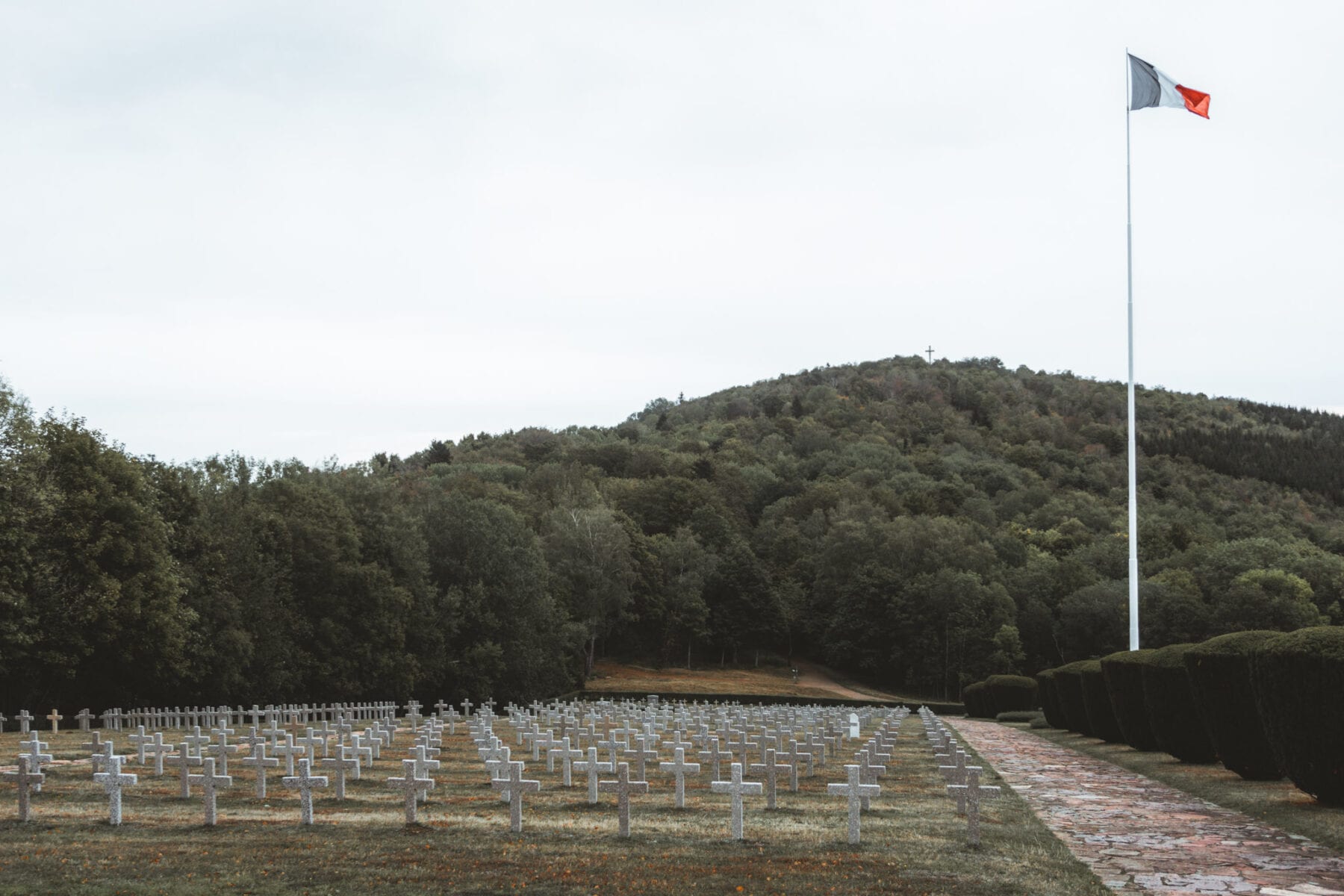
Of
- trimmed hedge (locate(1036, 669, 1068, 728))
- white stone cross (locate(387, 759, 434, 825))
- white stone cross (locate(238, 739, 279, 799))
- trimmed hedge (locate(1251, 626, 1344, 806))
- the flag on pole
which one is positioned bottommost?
trimmed hedge (locate(1036, 669, 1068, 728))

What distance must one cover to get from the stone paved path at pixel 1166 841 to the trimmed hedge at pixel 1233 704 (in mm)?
1136

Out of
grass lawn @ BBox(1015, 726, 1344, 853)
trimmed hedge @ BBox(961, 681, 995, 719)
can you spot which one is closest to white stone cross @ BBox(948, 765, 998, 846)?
A: grass lawn @ BBox(1015, 726, 1344, 853)

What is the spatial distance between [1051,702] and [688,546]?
55.0 meters

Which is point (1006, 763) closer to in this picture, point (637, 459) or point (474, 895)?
point (474, 895)

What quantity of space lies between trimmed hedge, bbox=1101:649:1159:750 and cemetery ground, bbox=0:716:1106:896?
8.53 meters

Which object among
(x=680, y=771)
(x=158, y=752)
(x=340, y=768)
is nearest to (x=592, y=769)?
(x=680, y=771)

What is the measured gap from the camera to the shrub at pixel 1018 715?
46856 mm

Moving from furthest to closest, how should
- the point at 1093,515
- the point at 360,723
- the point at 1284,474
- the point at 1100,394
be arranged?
the point at 1100,394 → the point at 1284,474 → the point at 1093,515 → the point at 360,723

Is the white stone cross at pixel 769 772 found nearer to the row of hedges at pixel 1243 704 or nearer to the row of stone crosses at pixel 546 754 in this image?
the row of stone crosses at pixel 546 754

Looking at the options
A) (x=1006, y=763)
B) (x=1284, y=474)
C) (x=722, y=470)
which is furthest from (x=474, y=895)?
(x=1284, y=474)

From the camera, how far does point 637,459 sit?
119062mm

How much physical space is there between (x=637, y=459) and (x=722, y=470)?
8479 mm

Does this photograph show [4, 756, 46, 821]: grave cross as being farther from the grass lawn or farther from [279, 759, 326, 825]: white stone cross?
the grass lawn

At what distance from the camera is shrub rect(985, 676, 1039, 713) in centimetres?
5266
